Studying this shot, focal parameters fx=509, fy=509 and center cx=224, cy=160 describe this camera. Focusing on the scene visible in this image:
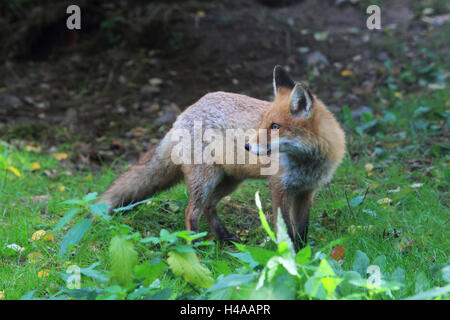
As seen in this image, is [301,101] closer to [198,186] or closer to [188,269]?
[198,186]

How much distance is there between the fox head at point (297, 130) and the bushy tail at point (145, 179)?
99cm

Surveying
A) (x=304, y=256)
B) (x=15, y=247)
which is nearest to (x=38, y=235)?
(x=15, y=247)

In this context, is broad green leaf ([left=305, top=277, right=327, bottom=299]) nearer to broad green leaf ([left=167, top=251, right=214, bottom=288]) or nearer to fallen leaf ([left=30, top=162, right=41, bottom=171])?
broad green leaf ([left=167, top=251, right=214, bottom=288])

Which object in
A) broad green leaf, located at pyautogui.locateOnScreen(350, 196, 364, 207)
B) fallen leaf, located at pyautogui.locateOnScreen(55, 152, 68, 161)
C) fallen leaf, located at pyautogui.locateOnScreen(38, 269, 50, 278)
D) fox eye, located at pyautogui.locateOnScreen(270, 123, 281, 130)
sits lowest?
fallen leaf, located at pyautogui.locateOnScreen(55, 152, 68, 161)

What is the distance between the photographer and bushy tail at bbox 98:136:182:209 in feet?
13.7

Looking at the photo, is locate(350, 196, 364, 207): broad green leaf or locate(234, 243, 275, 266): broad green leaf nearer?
locate(234, 243, 275, 266): broad green leaf

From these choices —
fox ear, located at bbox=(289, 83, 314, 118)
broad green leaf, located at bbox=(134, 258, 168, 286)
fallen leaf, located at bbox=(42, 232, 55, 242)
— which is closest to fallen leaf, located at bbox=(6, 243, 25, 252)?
fallen leaf, located at bbox=(42, 232, 55, 242)

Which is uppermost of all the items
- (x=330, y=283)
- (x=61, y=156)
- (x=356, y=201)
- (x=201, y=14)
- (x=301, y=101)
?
(x=201, y=14)

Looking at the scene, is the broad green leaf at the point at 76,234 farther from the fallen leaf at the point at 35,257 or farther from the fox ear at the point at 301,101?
the fox ear at the point at 301,101

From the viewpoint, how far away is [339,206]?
13.7ft

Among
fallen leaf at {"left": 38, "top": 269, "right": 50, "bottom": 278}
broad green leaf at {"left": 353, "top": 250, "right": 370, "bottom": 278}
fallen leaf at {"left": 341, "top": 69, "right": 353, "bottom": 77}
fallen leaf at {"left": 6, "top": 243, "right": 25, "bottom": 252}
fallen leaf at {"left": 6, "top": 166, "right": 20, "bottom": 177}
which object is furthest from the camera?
fallen leaf at {"left": 341, "top": 69, "right": 353, "bottom": 77}

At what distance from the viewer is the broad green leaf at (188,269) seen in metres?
2.37

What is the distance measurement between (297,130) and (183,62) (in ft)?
14.9

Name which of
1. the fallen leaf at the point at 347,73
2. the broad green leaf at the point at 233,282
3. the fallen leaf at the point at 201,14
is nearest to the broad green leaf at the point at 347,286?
the broad green leaf at the point at 233,282
